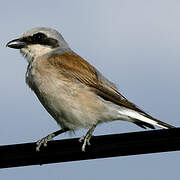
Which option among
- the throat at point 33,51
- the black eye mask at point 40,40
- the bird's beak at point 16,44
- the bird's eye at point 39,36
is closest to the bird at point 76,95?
the throat at point 33,51

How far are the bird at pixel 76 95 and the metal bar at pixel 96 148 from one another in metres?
2.34

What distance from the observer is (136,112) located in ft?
22.3

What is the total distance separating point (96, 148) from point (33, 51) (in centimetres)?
404

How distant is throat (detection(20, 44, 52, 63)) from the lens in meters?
8.02

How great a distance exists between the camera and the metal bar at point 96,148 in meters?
3.98

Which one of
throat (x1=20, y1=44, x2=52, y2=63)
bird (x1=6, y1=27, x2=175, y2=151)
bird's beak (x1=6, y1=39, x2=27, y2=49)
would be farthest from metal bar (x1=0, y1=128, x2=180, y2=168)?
bird's beak (x1=6, y1=39, x2=27, y2=49)

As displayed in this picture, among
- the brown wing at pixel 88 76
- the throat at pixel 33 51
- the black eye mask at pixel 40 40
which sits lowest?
the brown wing at pixel 88 76

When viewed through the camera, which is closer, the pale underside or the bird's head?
the pale underside

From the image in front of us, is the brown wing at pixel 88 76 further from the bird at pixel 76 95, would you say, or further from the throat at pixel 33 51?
the throat at pixel 33 51

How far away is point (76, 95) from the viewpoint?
717cm

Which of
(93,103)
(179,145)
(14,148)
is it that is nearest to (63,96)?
(93,103)

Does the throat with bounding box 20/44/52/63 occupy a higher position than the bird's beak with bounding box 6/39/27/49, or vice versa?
the bird's beak with bounding box 6/39/27/49

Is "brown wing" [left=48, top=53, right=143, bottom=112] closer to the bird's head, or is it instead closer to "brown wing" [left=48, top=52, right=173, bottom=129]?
"brown wing" [left=48, top=52, right=173, bottom=129]

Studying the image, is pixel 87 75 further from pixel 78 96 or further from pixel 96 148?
pixel 96 148
